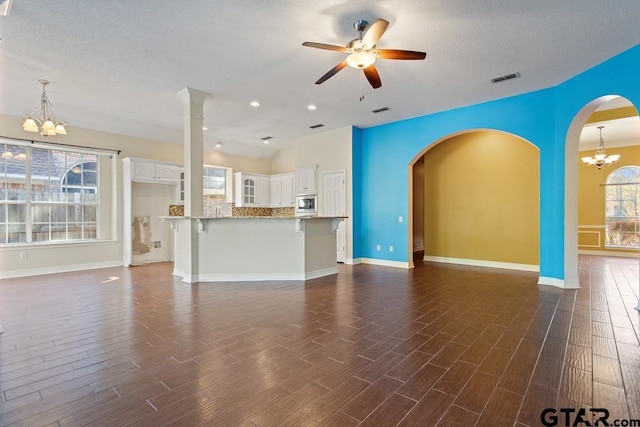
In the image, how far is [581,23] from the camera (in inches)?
124

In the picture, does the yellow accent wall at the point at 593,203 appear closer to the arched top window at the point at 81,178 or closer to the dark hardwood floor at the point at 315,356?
the dark hardwood floor at the point at 315,356

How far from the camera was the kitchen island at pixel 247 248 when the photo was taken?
16.7 feet

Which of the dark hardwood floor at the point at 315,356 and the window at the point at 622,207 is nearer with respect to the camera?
the dark hardwood floor at the point at 315,356

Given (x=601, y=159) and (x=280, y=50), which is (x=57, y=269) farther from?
(x=601, y=159)

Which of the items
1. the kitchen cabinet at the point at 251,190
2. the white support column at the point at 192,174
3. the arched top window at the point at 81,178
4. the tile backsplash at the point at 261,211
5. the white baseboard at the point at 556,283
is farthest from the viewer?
the tile backsplash at the point at 261,211

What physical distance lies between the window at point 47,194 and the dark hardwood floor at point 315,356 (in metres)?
2.08

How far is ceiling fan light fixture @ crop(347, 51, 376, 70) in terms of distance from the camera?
306 centimetres

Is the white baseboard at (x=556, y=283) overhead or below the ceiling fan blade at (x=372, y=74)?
below

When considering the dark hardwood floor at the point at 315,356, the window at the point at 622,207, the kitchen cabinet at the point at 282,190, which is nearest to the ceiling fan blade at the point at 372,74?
the dark hardwood floor at the point at 315,356

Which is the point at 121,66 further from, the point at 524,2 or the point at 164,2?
the point at 524,2

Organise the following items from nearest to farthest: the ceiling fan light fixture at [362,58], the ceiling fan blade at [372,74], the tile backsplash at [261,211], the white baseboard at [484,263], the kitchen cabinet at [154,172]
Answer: the ceiling fan light fixture at [362,58] < the ceiling fan blade at [372,74] < the white baseboard at [484,263] < the kitchen cabinet at [154,172] < the tile backsplash at [261,211]

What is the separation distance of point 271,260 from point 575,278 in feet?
15.5

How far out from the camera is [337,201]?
7.32 meters

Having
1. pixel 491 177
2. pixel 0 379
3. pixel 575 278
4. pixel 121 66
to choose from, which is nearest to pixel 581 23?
pixel 575 278
